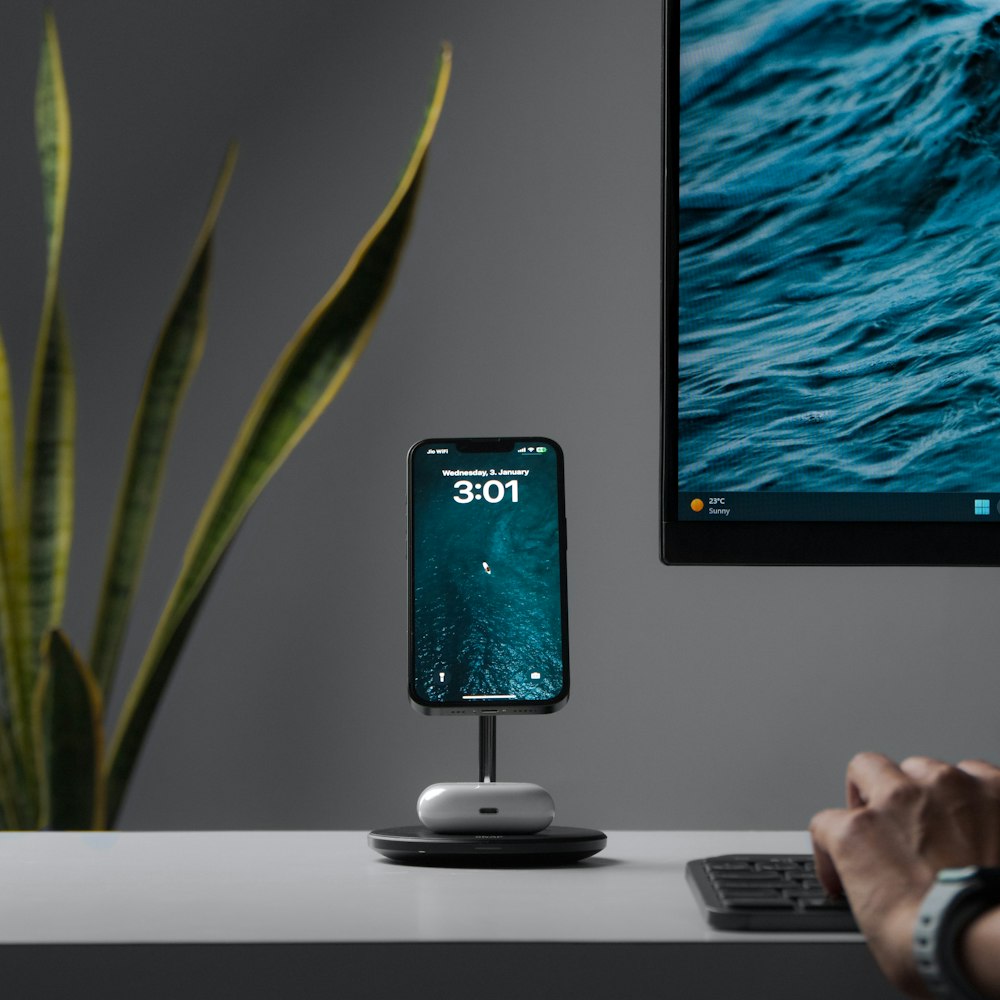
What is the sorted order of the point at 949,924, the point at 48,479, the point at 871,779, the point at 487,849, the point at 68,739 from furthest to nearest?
1. the point at 48,479
2. the point at 68,739
3. the point at 487,849
4. the point at 871,779
5. the point at 949,924

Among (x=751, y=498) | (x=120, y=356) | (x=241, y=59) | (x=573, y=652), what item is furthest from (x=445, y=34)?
(x=751, y=498)

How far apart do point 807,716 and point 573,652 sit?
275 millimetres

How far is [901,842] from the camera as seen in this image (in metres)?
0.42

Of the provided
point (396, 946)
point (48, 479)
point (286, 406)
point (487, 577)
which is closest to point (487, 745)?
point (487, 577)

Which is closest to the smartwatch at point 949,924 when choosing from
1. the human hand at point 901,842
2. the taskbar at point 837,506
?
the human hand at point 901,842

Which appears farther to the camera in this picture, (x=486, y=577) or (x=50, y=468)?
(x=50, y=468)

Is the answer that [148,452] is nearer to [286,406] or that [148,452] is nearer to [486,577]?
[286,406]

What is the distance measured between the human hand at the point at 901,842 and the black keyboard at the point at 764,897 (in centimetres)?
1

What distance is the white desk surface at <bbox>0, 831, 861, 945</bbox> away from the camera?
40 centimetres

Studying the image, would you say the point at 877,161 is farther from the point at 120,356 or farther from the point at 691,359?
the point at 120,356

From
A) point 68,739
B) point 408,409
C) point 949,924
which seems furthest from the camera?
point 408,409

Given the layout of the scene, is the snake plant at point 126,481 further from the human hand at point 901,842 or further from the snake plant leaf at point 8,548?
the human hand at point 901,842

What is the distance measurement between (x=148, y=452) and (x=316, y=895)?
784 millimetres

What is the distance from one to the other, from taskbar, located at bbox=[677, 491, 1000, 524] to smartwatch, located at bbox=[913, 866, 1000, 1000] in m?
0.36
